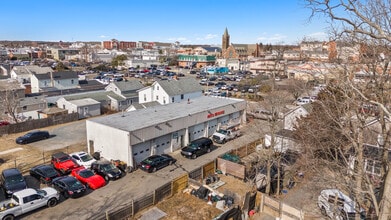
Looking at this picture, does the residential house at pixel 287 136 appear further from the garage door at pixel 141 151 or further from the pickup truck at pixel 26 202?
the pickup truck at pixel 26 202

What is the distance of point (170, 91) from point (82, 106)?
11894mm

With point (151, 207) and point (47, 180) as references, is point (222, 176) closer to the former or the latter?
point (151, 207)

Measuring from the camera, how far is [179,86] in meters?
43.0

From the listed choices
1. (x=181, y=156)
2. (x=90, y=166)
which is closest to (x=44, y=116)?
(x=90, y=166)

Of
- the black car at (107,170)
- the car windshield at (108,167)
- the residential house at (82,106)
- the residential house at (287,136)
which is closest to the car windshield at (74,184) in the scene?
the black car at (107,170)

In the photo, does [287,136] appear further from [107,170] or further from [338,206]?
[107,170]

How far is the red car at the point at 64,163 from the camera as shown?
2102 cm

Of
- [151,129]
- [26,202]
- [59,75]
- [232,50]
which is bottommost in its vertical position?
[26,202]

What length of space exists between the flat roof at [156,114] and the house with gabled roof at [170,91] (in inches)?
288

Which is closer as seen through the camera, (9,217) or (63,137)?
(9,217)

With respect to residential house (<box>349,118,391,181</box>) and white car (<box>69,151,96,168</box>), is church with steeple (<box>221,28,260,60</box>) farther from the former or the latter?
residential house (<box>349,118,391,181</box>)

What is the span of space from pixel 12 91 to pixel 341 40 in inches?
1584

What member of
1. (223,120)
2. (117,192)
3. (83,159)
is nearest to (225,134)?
(223,120)

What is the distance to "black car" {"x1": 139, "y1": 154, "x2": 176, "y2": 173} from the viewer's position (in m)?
21.2
